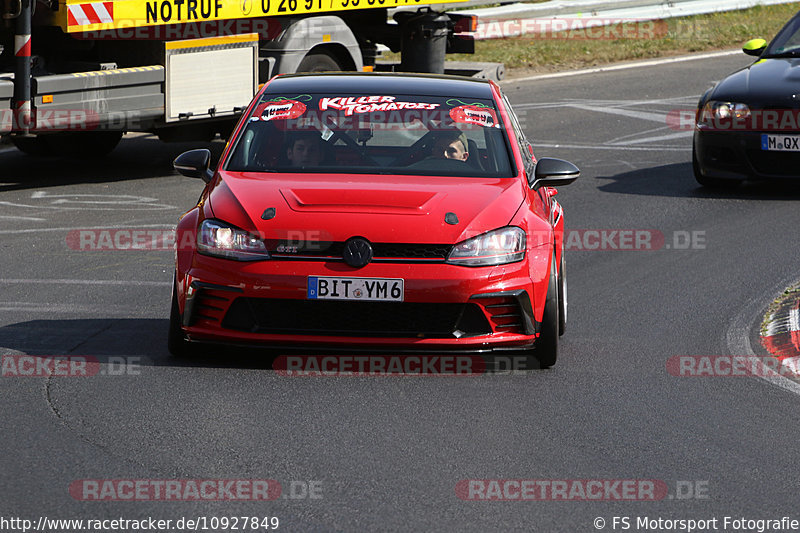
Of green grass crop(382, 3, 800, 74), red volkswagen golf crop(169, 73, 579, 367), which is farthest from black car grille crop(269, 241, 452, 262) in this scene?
green grass crop(382, 3, 800, 74)

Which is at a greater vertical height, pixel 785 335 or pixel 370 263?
pixel 370 263

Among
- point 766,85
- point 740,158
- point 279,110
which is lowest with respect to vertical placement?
point 740,158

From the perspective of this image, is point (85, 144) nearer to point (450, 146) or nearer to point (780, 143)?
point (780, 143)

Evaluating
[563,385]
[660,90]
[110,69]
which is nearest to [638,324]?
[563,385]

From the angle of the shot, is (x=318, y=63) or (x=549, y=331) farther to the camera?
(x=318, y=63)

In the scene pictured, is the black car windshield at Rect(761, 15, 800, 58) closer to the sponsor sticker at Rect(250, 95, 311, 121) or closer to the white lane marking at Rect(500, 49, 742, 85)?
the white lane marking at Rect(500, 49, 742, 85)

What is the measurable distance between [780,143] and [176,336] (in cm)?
715

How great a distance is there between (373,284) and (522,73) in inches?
603

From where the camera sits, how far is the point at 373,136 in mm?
8016

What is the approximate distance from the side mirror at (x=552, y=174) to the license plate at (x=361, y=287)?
128 cm

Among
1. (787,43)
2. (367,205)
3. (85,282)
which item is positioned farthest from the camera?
(787,43)

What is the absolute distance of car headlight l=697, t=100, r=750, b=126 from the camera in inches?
508

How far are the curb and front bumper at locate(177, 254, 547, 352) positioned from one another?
1482 millimetres

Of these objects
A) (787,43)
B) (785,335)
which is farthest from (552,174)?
(787,43)
